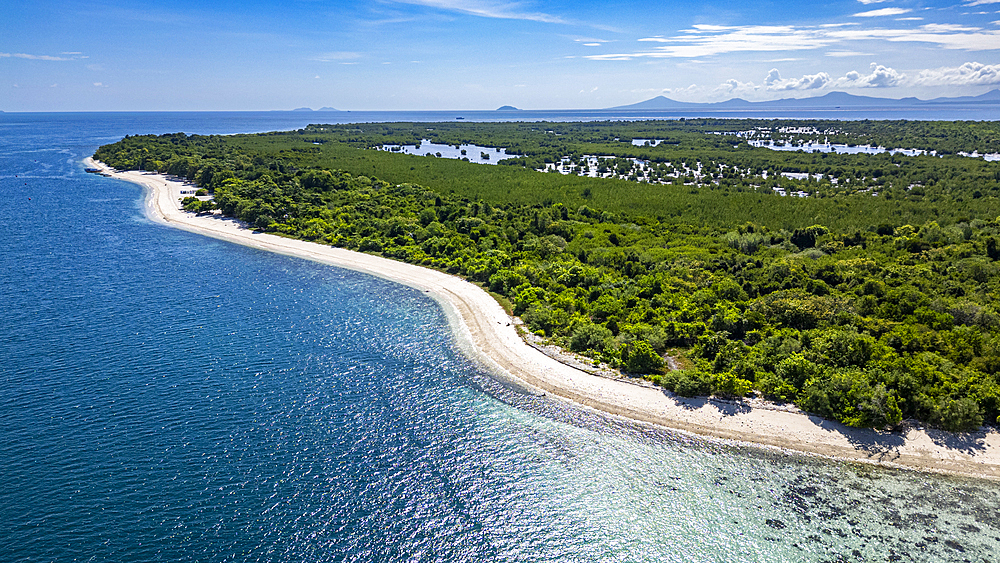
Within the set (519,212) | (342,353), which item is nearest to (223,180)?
(519,212)

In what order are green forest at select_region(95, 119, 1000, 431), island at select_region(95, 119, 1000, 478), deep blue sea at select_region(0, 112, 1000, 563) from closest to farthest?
1. deep blue sea at select_region(0, 112, 1000, 563)
2. island at select_region(95, 119, 1000, 478)
3. green forest at select_region(95, 119, 1000, 431)

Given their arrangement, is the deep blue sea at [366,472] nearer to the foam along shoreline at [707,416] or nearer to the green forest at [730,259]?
the foam along shoreline at [707,416]

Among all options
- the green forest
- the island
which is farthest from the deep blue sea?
the green forest

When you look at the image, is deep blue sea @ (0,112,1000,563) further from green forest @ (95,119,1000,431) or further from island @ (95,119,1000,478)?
green forest @ (95,119,1000,431)

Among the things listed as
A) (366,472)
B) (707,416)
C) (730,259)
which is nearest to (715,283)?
(730,259)

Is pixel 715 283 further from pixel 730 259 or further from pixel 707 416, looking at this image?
pixel 707 416

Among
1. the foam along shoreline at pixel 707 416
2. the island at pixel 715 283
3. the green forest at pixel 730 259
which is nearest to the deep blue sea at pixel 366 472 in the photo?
the foam along shoreline at pixel 707 416

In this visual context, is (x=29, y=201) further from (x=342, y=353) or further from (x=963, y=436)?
(x=963, y=436)
